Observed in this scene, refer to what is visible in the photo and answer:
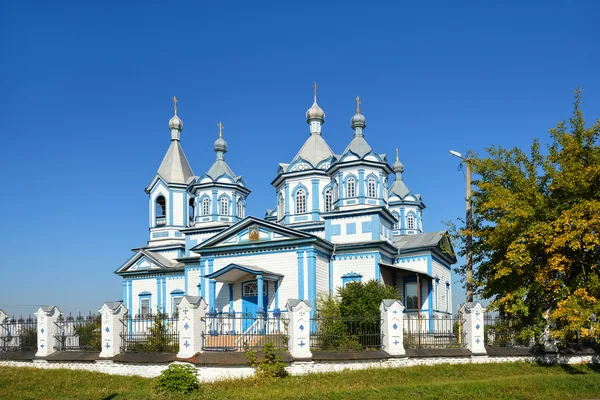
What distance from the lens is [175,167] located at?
3550 centimetres

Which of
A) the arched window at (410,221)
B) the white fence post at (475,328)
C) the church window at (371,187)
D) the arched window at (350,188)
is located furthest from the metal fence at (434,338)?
the arched window at (410,221)

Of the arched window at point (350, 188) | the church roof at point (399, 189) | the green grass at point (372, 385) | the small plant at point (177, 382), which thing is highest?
the church roof at point (399, 189)

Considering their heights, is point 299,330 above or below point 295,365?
above

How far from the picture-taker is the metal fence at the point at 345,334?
16953 mm

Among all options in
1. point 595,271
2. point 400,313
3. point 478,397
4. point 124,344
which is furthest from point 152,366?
point 595,271

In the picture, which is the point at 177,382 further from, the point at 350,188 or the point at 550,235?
the point at 350,188

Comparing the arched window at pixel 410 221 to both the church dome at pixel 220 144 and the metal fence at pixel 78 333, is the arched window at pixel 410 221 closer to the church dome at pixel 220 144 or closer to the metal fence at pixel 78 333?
the church dome at pixel 220 144

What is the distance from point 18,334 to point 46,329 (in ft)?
7.47

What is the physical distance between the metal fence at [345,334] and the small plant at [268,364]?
189 cm

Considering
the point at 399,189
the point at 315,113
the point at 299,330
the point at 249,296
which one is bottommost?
the point at 299,330

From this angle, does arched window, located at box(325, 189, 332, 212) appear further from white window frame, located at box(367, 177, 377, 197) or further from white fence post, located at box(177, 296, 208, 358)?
white fence post, located at box(177, 296, 208, 358)

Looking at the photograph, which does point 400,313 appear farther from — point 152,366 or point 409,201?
point 409,201

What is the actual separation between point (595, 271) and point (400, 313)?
19.2 feet

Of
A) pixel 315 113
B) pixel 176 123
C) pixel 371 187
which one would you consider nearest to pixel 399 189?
pixel 315 113
